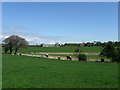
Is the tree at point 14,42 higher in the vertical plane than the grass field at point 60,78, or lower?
higher

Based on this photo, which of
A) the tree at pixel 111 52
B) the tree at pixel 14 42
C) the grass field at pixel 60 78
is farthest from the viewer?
the tree at pixel 14 42

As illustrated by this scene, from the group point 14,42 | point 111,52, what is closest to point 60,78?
point 111,52

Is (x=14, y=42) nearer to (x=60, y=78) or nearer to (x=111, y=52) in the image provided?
(x=111, y=52)

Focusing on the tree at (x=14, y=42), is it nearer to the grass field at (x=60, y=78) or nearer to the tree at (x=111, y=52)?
the tree at (x=111, y=52)

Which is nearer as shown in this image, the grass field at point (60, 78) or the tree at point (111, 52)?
the grass field at point (60, 78)

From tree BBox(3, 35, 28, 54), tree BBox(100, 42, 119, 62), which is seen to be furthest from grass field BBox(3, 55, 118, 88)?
tree BBox(3, 35, 28, 54)

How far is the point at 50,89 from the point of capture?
1095cm

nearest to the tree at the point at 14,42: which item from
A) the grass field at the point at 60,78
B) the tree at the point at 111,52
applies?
the tree at the point at 111,52

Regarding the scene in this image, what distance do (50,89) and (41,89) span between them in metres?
0.61

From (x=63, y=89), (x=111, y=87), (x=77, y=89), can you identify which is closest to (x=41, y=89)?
(x=63, y=89)

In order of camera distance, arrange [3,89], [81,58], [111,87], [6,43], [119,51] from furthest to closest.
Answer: [6,43]
[81,58]
[119,51]
[111,87]
[3,89]

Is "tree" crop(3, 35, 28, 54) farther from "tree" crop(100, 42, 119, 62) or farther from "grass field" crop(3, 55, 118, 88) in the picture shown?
"grass field" crop(3, 55, 118, 88)

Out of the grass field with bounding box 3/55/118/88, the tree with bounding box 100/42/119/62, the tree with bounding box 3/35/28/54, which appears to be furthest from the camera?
the tree with bounding box 3/35/28/54

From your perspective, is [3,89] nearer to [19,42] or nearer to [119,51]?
[119,51]
